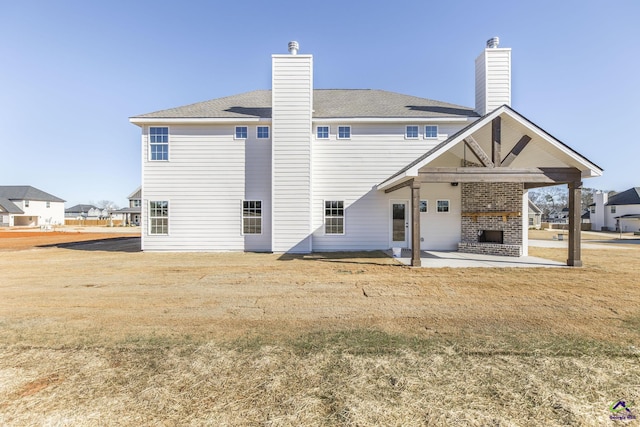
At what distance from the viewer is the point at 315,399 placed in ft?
9.81

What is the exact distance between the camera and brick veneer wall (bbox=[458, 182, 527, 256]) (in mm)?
12328

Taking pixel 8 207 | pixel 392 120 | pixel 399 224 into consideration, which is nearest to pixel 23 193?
pixel 8 207

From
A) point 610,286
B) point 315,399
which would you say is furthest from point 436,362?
point 610,286

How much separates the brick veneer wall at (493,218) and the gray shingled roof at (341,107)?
344 cm

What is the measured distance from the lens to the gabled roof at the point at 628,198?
35.4 m

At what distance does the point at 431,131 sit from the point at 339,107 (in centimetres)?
436

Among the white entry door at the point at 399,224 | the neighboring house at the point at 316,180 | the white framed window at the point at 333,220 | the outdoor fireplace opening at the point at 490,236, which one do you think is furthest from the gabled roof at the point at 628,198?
the white framed window at the point at 333,220

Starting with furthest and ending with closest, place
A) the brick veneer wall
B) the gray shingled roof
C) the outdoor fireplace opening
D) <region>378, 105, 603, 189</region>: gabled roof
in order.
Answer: the gray shingled roof, the outdoor fireplace opening, the brick veneer wall, <region>378, 105, 603, 189</region>: gabled roof

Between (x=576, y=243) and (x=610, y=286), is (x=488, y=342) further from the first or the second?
(x=576, y=243)

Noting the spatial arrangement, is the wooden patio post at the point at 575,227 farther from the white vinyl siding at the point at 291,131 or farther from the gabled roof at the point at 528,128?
the white vinyl siding at the point at 291,131

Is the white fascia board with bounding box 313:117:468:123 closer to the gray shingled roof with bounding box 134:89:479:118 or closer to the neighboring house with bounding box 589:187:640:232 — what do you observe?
the gray shingled roof with bounding box 134:89:479:118

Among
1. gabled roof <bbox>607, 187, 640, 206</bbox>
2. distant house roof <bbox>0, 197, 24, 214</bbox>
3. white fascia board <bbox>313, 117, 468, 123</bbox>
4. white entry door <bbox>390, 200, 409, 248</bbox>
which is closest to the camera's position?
white fascia board <bbox>313, 117, 468, 123</bbox>

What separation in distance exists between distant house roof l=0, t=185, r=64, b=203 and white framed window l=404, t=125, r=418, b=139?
66338mm

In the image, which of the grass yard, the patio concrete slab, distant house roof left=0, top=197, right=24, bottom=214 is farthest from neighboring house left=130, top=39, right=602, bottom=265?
distant house roof left=0, top=197, right=24, bottom=214
